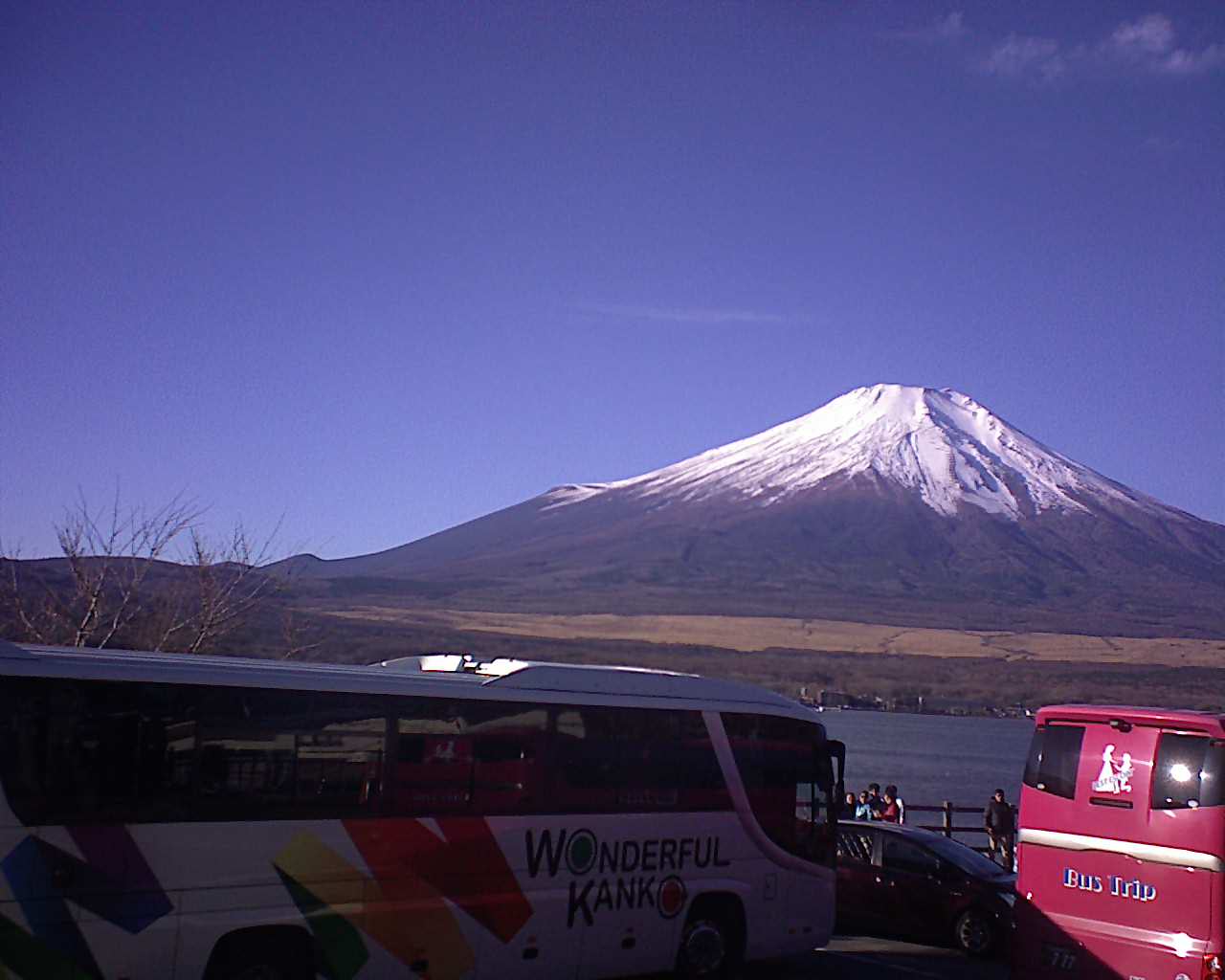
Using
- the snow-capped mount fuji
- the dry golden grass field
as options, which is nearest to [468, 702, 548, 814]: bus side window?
the dry golden grass field

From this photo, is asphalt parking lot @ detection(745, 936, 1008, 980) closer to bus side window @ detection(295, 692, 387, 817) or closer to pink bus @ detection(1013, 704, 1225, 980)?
pink bus @ detection(1013, 704, 1225, 980)

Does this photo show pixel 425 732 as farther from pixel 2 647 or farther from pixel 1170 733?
pixel 1170 733

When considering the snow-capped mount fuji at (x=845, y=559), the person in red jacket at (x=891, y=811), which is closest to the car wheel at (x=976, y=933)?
the person in red jacket at (x=891, y=811)

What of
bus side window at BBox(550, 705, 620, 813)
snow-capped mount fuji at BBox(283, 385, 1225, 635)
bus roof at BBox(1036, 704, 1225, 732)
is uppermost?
snow-capped mount fuji at BBox(283, 385, 1225, 635)

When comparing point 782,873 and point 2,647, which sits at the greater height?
point 2,647

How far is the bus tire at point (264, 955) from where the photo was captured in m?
9.74

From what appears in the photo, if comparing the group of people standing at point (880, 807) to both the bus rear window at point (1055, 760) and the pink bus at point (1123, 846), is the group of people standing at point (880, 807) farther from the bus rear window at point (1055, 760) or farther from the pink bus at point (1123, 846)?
the pink bus at point (1123, 846)

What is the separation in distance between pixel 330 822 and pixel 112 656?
1.91 m

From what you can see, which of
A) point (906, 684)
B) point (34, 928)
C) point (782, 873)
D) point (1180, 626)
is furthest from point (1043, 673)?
point (34, 928)

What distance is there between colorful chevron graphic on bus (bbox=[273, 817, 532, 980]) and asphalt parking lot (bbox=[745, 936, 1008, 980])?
4144mm

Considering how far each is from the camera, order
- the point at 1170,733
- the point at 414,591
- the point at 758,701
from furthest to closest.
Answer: the point at 414,591, the point at 758,701, the point at 1170,733

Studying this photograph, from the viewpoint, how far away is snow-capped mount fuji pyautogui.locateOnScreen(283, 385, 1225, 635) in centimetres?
13850

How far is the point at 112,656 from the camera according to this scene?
31.0 ft

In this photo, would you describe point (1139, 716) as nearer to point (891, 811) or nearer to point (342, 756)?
point (342, 756)
